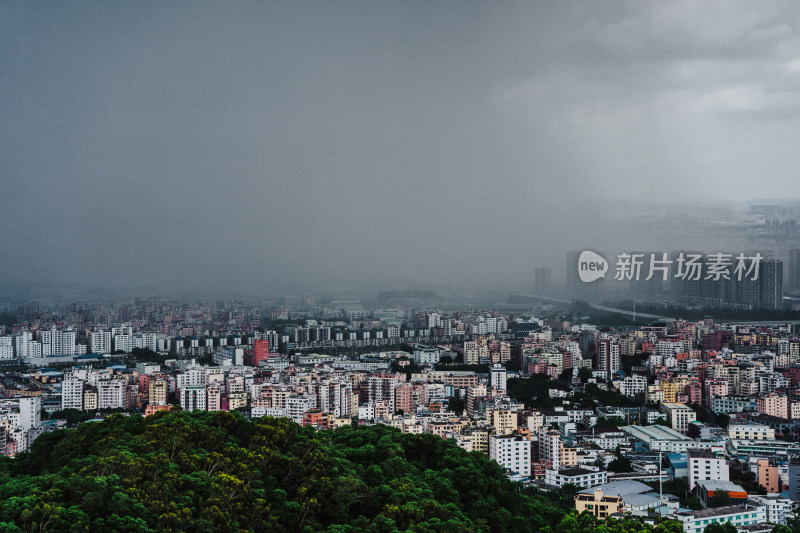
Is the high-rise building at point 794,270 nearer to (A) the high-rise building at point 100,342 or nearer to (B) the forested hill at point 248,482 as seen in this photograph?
(B) the forested hill at point 248,482

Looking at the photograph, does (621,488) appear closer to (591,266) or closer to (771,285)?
(591,266)

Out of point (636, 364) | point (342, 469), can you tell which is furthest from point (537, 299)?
point (342, 469)

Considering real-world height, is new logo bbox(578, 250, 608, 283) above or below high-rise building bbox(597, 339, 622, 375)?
above

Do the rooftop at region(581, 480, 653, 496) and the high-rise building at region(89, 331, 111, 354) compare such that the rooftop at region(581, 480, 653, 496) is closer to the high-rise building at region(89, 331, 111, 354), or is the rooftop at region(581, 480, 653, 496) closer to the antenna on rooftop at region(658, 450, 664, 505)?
the antenna on rooftop at region(658, 450, 664, 505)

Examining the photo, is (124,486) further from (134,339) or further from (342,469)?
(134,339)

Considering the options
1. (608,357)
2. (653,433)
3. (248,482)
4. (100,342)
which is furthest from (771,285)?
(248,482)

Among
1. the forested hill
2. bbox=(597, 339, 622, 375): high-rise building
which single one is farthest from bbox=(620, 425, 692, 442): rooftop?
bbox=(597, 339, 622, 375): high-rise building
